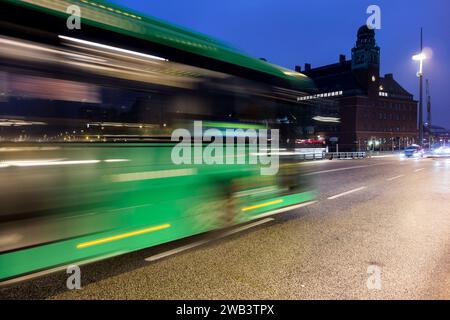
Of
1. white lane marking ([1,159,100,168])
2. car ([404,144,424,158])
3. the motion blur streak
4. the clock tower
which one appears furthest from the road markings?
the clock tower

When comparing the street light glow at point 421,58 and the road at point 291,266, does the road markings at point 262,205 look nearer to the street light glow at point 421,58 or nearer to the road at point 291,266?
the road at point 291,266

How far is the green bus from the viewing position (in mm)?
3736

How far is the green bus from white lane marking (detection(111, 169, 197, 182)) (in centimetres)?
2

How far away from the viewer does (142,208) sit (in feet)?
16.0

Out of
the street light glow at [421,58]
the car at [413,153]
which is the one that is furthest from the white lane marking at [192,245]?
the car at [413,153]

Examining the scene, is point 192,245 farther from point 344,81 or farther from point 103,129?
point 344,81

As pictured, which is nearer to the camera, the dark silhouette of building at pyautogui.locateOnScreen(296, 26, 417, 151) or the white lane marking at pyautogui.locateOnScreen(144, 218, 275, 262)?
the white lane marking at pyautogui.locateOnScreen(144, 218, 275, 262)

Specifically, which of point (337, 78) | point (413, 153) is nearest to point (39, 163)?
point (413, 153)

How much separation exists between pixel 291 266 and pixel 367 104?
7900cm

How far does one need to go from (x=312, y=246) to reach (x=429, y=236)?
259 centimetres

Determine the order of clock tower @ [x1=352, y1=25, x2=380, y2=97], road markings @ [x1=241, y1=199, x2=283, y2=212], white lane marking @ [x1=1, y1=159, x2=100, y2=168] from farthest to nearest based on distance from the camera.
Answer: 1. clock tower @ [x1=352, y1=25, x2=380, y2=97]
2. road markings @ [x1=241, y1=199, x2=283, y2=212]
3. white lane marking @ [x1=1, y1=159, x2=100, y2=168]

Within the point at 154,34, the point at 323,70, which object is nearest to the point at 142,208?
the point at 154,34

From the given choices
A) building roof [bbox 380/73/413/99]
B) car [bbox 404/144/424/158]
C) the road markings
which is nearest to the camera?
the road markings

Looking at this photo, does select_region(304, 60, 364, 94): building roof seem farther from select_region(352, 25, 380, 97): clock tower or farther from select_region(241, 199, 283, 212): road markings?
select_region(241, 199, 283, 212): road markings
